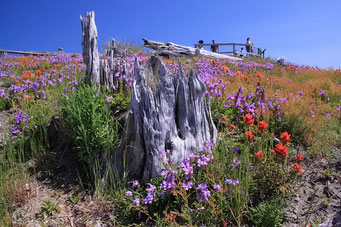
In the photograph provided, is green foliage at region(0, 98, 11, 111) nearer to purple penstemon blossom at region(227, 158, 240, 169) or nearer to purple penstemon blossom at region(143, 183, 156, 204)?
purple penstemon blossom at region(143, 183, 156, 204)

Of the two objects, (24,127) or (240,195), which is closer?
(240,195)

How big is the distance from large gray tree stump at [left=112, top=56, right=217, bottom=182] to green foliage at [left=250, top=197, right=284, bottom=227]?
1.19 meters

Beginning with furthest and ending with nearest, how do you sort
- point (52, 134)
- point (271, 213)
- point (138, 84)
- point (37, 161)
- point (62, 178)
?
point (52, 134), point (37, 161), point (62, 178), point (138, 84), point (271, 213)

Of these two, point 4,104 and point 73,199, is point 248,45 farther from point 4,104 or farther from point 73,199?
point 73,199

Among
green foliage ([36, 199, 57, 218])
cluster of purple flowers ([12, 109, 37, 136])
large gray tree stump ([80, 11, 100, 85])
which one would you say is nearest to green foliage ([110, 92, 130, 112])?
large gray tree stump ([80, 11, 100, 85])

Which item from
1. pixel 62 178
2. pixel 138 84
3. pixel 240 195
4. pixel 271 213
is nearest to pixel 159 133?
pixel 138 84

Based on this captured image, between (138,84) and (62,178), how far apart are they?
215 cm

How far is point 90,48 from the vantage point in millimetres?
5617

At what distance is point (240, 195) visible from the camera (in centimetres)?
291

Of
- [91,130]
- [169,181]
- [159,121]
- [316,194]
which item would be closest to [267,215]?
[316,194]

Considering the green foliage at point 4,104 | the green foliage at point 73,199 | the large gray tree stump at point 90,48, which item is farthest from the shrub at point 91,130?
the green foliage at point 4,104

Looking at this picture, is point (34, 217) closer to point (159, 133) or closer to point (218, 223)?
point (159, 133)

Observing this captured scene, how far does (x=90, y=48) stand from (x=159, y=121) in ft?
10.6

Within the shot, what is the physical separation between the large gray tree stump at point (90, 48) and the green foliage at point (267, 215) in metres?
4.11
